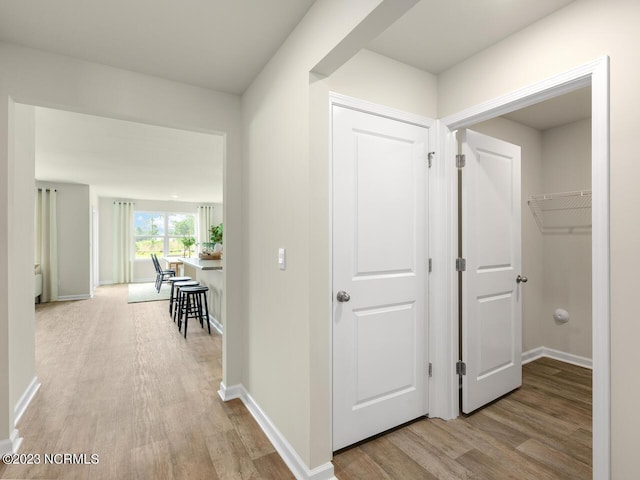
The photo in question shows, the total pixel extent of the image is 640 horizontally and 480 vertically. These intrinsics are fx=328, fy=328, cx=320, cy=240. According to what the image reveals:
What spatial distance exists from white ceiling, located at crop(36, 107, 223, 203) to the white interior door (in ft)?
8.03

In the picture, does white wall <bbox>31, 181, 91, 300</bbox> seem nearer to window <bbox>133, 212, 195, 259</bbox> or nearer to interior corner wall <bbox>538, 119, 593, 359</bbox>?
window <bbox>133, 212, 195, 259</bbox>

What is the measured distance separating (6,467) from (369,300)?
7.36 feet

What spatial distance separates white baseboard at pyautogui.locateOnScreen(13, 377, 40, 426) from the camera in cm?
228

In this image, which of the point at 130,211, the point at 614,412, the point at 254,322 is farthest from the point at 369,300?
the point at 130,211

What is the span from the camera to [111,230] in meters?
9.37

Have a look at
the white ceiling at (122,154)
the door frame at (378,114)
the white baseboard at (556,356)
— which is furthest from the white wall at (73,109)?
the white baseboard at (556,356)

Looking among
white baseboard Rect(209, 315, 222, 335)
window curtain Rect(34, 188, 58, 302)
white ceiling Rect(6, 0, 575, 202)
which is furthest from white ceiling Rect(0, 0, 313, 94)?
window curtain Rect(34, 188, 58, 302)

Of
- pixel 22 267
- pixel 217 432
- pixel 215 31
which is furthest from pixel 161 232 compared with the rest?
pixel 215 31

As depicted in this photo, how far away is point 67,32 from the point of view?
5.86 ft

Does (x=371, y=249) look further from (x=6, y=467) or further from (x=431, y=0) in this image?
(x=6, y=467)

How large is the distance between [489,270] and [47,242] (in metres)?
8.11

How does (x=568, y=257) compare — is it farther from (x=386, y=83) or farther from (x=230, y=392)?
(x=230, y=392)

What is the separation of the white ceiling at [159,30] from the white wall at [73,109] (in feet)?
0.35

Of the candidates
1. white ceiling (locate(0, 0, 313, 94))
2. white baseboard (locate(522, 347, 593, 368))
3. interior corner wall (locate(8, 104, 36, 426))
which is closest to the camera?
white ceiling (locate(0, 0, 313, 94))
